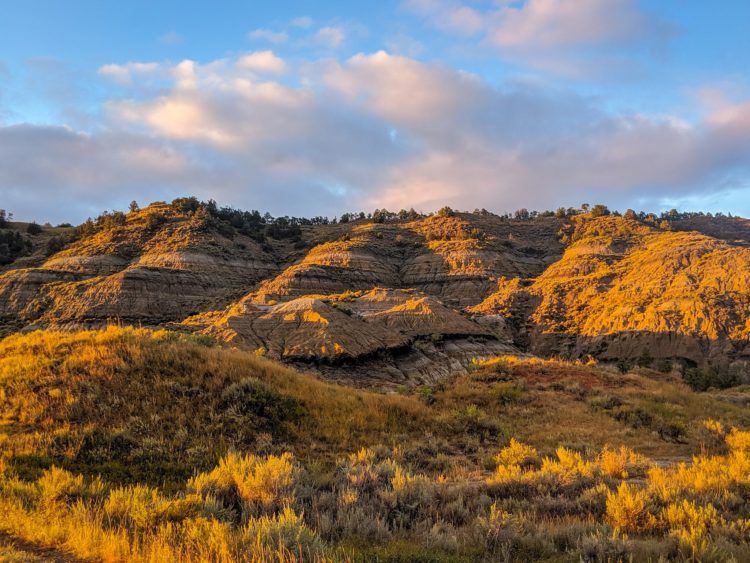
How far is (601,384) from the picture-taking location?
66.8 ft

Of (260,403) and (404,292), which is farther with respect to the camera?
(404,292)

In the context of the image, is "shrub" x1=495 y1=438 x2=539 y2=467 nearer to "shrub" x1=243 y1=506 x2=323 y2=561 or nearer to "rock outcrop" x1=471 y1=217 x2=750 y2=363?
"shrub" x1=243 y1=506 x2=323 y2=561

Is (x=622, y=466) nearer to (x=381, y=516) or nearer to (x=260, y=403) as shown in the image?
(x=381, y=516)

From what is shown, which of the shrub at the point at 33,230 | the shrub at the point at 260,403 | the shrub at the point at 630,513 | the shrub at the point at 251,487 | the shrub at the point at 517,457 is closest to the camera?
the shrub at the point at 630,513

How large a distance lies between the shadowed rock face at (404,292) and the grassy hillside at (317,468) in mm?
27195

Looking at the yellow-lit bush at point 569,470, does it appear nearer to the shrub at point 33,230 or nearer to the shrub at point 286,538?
A: the shrub at point 286,538

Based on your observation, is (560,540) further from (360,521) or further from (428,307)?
(428,307)

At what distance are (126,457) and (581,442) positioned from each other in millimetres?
11338

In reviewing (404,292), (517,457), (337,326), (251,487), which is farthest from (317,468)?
(404,292)

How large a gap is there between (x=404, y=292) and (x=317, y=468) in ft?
177

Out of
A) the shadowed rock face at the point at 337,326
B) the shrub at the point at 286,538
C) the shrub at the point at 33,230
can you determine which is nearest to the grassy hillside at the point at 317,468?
the shrub at the point at 286,538

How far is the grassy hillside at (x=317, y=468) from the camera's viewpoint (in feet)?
17.7

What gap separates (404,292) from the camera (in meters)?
62.4

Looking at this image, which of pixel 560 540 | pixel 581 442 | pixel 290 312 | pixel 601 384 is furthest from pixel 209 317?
pixel 560 540
